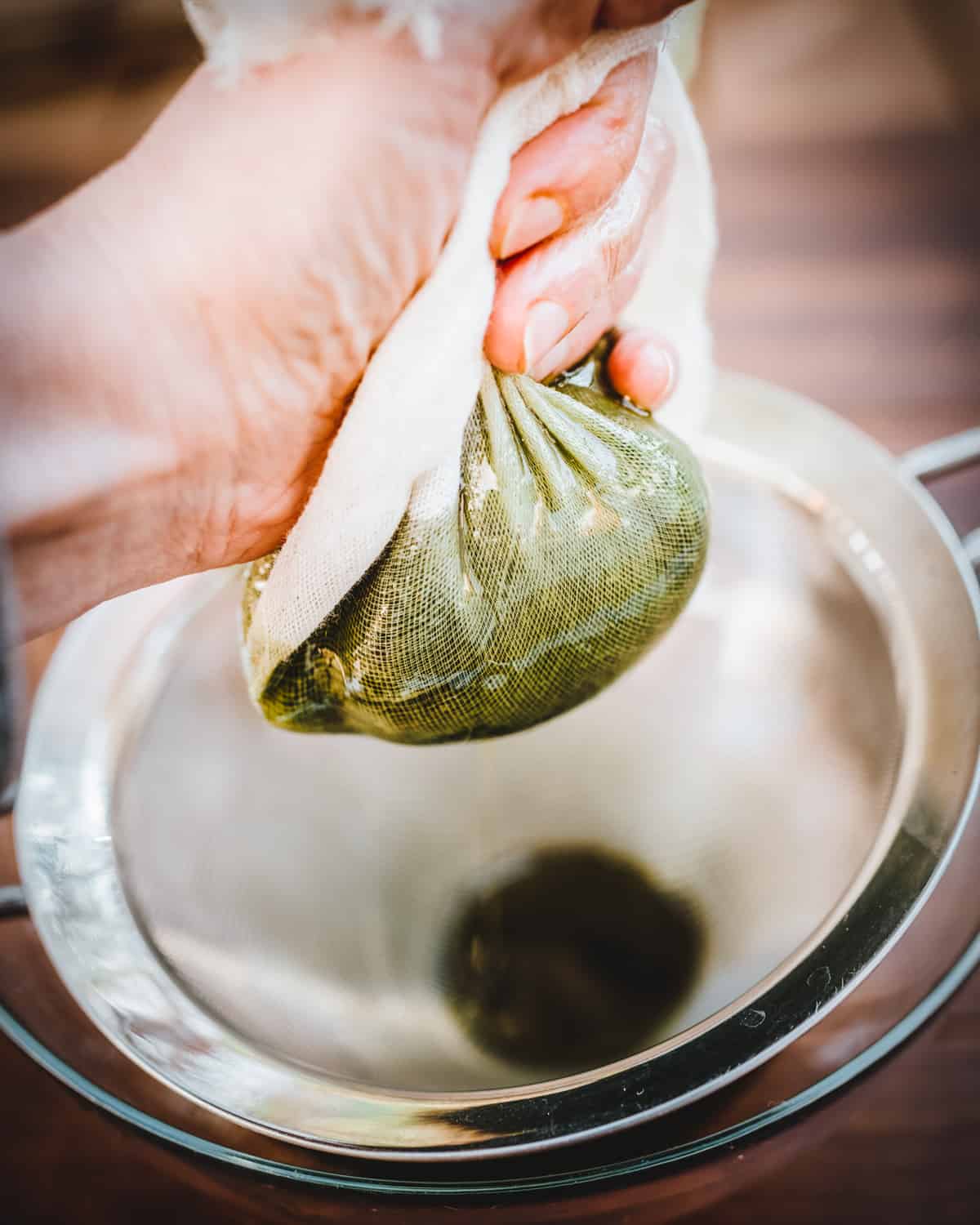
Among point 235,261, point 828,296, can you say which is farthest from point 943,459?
point 235,261

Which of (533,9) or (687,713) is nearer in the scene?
(533,9)

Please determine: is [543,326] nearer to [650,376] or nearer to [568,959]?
[650,376]

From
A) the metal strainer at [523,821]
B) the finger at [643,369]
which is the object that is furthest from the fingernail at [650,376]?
the metal strainer at [523,821]

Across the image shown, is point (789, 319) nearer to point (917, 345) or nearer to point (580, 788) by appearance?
point (917, 345)

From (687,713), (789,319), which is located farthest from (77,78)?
(687,713)

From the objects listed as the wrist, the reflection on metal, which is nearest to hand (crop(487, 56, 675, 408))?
the wrist
